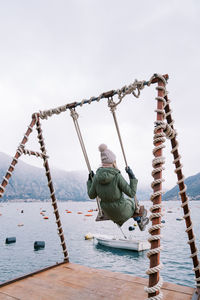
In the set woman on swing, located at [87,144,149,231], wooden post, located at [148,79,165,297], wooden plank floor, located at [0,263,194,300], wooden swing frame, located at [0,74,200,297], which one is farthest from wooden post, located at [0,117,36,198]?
wooden post, located at [148,79,165,297]

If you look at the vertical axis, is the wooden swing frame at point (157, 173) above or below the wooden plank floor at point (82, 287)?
above

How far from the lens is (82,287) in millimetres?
3809

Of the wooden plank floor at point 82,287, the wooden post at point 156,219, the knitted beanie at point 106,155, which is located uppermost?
the knitted beanie at point 106,155

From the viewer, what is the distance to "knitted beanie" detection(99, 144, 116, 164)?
3531 millimetres

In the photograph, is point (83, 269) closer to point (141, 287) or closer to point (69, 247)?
point (141, 287)

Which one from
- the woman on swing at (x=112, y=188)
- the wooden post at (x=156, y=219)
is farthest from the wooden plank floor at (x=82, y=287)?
the wooden post at (x=156, y=219)

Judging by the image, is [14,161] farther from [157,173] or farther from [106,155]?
[157,173]

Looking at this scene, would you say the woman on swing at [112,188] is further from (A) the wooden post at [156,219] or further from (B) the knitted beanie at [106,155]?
(A) the wooden post at [156,219]

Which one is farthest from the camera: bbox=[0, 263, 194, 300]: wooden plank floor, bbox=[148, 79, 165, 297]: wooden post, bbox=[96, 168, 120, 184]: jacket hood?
bbox=[0, 263, 194, 300]: wooden plank floor

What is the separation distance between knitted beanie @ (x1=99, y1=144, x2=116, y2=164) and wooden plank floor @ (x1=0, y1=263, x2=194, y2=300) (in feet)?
6.53

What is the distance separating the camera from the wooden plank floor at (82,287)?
3490 millimetres

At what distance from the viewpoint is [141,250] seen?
2030cm

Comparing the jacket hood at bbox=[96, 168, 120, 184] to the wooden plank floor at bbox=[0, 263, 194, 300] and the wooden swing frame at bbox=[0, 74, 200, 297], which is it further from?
the wooden plank floor at bbox=[0, 263, 194, 300]

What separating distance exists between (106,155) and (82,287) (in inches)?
86.8
